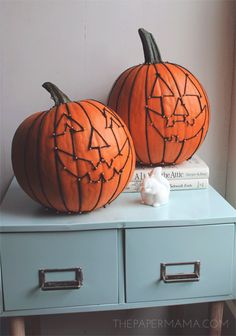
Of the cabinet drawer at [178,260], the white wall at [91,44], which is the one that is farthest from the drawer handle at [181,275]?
the white wall at [91,44]

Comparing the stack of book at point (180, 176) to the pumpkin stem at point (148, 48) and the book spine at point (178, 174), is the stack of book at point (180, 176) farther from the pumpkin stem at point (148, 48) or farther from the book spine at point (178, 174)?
the pumpkin stem at point (148, 48)

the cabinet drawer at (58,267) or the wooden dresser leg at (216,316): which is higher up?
the cabinet drawer at (58,267)

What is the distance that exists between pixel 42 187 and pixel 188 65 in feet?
1.77

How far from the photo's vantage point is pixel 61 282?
2.80 ft

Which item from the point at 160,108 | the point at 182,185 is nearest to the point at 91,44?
the point at 160,108

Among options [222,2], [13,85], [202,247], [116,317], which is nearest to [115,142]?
[202,247]

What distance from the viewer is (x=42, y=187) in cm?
81

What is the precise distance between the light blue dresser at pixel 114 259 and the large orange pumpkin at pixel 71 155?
0.05m

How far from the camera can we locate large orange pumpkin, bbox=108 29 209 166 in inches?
36.0

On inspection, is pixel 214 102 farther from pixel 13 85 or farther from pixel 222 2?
pixel 13 85

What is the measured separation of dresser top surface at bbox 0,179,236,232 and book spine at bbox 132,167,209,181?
0.04 meters

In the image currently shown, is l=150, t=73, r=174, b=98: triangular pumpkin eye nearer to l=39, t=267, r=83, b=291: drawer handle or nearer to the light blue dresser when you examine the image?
the light blue dresser

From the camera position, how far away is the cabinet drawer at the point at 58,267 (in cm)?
83

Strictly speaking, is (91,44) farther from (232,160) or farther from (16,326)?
(16,326)
